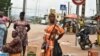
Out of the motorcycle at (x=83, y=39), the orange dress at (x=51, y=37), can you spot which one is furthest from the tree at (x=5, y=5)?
the orange dress at (x=51, y=37)

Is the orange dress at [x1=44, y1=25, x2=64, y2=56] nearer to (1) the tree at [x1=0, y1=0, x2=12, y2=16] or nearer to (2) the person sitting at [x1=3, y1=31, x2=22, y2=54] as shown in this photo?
(2) the person sitting at [x1=3, y1=31, x2=22, y2=54]

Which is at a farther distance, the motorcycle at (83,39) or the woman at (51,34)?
the motorcycle at (83,39)

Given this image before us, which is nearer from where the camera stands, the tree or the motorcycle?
the motorcycle

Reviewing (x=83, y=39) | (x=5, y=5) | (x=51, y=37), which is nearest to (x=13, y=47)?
(x=51, y=37)

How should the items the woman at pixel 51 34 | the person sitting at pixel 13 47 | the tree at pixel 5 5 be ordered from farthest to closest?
1. the tree at pixel 5 5
2. the woman at pixel 51 34
3. the person sitting at pixel 13 47

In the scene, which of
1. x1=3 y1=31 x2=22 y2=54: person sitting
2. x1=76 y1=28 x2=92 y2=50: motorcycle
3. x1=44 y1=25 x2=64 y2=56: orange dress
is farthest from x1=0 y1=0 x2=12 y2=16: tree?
x1=3 y1=31 x2=22 y2=54: person sitting

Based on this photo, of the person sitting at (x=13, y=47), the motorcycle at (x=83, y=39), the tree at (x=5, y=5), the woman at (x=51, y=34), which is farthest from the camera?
the tree at (x=5, y=5)

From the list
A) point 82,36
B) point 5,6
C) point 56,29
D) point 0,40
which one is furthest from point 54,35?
point 5,6

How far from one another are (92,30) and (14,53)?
31.6 m

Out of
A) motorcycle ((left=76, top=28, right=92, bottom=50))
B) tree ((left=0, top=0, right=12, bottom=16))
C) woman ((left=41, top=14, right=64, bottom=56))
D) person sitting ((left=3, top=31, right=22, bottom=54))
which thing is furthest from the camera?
tree ((left=0, top=0, right=12, bottom=16))

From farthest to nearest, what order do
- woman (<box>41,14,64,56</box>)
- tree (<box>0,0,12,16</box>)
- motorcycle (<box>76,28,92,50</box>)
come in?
tree (<box>0,0,12,16</box>), motorcycle (<box>76,28,92,50</box>), woman (<box>41,14,64,56</box>)

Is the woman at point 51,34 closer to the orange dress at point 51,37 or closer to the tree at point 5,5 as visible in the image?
the orange dress at point 51,37

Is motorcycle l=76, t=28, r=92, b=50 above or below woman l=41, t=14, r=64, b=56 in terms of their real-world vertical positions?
below

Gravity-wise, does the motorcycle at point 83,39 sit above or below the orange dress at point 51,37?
below
